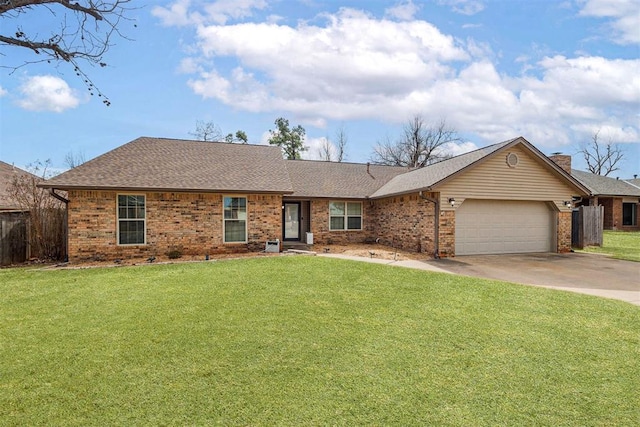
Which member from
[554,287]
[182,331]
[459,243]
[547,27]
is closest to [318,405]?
[182,331]

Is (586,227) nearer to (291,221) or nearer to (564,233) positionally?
(564,233)

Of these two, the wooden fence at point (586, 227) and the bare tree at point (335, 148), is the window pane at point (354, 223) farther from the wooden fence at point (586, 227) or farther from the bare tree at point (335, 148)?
the bare tree at point (335, 148)

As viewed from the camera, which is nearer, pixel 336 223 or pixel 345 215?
pixel 336 223

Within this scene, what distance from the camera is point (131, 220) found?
11.8m

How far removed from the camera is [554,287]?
7.83m

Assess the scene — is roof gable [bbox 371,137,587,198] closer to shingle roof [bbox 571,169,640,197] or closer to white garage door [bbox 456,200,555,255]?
white garage door [bbox 456,200,555,255]

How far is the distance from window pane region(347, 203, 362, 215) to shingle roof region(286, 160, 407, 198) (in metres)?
0.60

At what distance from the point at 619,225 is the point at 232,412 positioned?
31.8m

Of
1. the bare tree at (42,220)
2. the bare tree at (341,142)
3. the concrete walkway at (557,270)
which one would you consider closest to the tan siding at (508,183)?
the concrete walkway at (557,270)

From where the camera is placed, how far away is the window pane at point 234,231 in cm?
1273

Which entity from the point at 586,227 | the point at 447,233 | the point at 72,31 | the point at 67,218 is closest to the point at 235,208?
the point at 67,218

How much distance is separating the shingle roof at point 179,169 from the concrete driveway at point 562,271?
702 centimetres

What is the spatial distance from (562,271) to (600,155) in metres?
50.8

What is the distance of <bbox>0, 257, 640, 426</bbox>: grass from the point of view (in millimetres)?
3141
